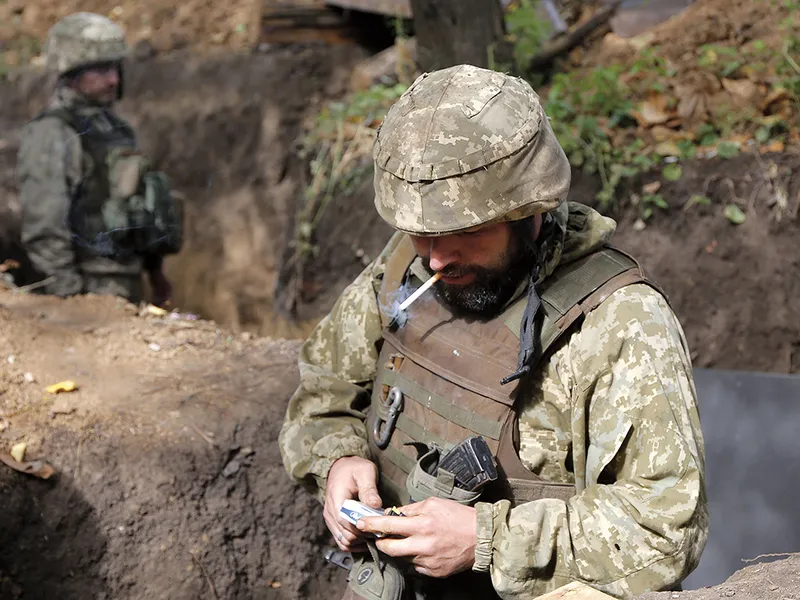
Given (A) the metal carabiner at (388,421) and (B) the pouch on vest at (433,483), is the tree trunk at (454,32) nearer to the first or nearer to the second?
(A) the metal carabiner at (388,421)

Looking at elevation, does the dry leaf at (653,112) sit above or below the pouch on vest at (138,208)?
above

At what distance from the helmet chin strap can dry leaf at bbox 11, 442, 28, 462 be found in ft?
6.89

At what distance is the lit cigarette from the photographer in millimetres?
2174

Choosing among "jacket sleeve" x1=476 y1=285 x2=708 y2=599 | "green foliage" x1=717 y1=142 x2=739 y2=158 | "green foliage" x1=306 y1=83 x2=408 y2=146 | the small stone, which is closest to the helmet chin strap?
"jacket sleeve" x1=476 y1=285 x2=708 y2=599

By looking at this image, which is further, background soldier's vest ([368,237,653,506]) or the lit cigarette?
the lit cigarette

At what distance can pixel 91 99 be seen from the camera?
5641 millimetres

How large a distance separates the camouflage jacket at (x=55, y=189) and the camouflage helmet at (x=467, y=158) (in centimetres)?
403

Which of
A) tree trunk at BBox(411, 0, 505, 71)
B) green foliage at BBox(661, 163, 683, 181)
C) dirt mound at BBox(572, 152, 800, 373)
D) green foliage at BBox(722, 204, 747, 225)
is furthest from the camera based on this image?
tree trunk at BBox(411, 0, 505, 71)

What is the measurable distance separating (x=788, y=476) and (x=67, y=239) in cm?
443

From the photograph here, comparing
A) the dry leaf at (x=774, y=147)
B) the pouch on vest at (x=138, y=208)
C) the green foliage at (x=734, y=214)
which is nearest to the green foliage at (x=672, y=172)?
the green foliage at (x=734, y=214)

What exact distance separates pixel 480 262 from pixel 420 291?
215mm

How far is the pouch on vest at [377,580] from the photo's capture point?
7.41ft

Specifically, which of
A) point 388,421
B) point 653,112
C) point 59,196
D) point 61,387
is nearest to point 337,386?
point 388,421

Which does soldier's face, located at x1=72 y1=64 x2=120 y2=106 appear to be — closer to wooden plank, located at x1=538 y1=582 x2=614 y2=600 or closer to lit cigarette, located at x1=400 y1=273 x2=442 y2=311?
lit cigarette, located at x1=400 y1=273 x2=442 y2=311
